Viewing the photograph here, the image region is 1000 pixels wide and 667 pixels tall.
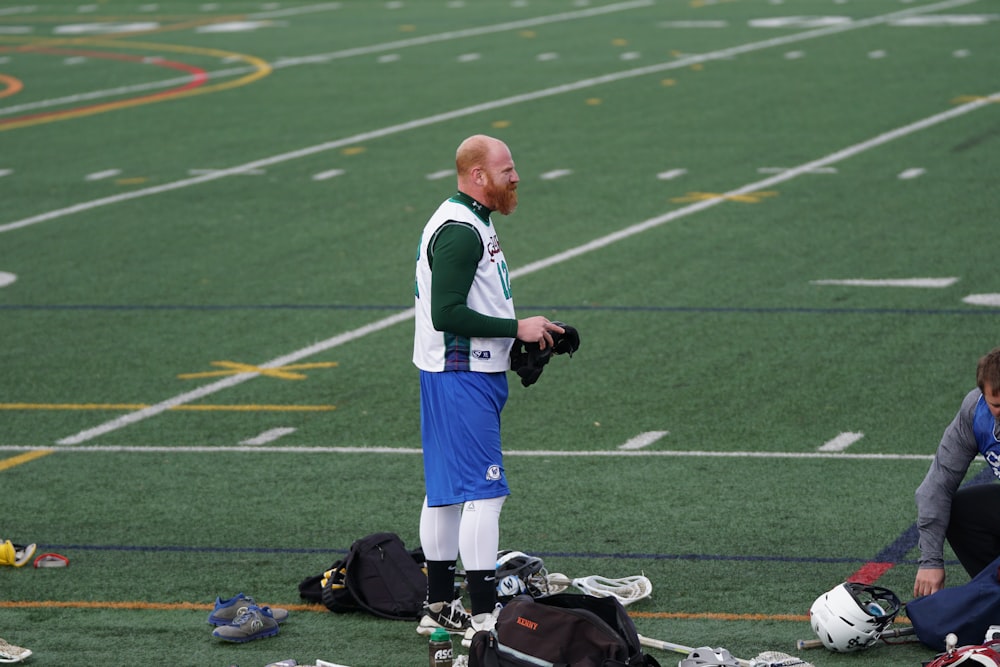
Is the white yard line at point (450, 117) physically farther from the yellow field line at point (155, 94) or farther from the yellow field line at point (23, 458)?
the yellow field line at point (23, 458)

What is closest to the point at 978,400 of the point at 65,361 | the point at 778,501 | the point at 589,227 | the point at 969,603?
the point at 969,603

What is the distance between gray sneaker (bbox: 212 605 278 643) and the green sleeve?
4.94ft

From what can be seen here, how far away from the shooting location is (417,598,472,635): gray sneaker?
7324 mm

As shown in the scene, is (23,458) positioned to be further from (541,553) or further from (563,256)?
(563,256)

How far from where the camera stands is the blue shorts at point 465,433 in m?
7.06

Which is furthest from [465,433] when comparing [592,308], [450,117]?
[450,117]

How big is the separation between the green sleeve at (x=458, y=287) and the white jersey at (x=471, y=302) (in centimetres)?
6

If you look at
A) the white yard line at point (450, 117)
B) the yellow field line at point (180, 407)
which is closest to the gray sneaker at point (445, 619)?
the yellow field line at point (180, 407)

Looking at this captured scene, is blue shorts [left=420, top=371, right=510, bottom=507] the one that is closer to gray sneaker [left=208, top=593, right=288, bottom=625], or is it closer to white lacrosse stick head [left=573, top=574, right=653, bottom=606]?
white lacrosse stick head [left=573, top=574, right=653, bottom=606]

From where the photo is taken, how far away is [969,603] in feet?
22.4

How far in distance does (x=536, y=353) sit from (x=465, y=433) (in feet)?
1.46

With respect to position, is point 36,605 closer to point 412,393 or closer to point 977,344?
point 412,393

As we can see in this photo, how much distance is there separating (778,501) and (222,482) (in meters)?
3.24

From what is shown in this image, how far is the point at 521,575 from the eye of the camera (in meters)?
7.63
